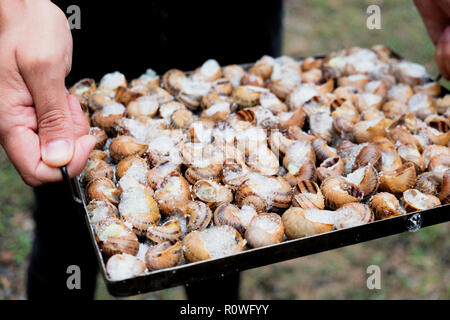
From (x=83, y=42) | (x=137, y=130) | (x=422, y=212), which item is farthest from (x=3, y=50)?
(x=422, y=212)

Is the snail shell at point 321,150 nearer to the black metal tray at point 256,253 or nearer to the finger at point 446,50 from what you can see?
the black metal tray at point 256,253

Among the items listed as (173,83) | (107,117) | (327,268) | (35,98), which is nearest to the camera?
(35,98)

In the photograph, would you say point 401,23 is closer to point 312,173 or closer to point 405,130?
point 405,130

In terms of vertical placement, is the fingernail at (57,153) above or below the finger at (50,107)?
below

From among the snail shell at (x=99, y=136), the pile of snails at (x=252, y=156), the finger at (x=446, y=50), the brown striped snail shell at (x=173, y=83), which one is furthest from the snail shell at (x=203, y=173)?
the finger at (x=446, y=50)

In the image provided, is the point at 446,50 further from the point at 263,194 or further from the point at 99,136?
the point at 99,136

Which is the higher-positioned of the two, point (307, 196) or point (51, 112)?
point (51, 112)

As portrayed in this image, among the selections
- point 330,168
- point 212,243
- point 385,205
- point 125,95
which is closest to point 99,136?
point 125,95
